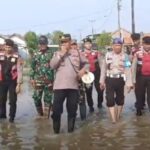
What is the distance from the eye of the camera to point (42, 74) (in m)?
11.4

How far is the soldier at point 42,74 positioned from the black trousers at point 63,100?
1.91 metres

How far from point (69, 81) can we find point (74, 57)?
436 mm

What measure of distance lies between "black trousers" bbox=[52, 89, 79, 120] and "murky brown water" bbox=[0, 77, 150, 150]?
388mm

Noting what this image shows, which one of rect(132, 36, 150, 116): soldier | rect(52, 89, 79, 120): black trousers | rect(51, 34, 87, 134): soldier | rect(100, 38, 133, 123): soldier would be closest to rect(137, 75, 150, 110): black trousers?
rect(132, 36, 150, 116): soldier

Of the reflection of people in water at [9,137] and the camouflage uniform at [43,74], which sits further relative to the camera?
the camouflage uniform at [43,74]

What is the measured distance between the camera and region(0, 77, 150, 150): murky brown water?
28.0ft

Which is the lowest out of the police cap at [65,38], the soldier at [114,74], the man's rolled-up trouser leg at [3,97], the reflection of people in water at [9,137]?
the reflection of people in water at [9,137]

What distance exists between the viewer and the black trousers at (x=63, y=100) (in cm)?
939

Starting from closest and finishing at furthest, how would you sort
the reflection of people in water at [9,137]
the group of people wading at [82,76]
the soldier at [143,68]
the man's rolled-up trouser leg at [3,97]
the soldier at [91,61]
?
the reflection of people in water at [9,137]
the group of people wading at [82,76]
the soldier at [143,68]
the man's rolled-up trouser leg at [3,97]
the soldier at [91,61]

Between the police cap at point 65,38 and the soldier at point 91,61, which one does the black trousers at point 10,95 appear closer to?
the soldier at point 91,61

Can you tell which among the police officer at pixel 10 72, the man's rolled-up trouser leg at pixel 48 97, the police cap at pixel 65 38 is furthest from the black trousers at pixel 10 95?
the police cap at pixel 65 38

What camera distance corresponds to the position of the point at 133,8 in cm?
5528

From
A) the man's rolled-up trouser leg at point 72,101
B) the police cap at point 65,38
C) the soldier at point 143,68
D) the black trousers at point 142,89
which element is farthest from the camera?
the black trousers at point 142,89

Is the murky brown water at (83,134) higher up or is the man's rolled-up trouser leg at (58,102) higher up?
the man's rolled-up trouser leg at (58,102)
